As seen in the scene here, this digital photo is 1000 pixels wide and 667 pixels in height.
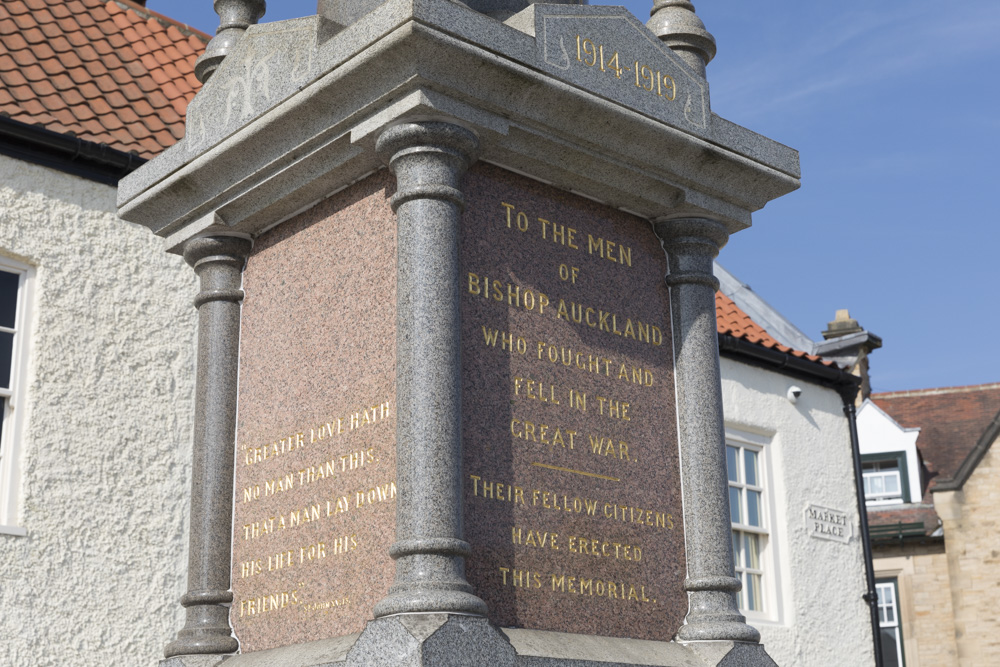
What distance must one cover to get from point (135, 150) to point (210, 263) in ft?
15.0

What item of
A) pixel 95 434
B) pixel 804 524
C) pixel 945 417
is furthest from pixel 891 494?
pixel 95 434

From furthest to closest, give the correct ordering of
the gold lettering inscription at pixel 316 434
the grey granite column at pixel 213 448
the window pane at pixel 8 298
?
1. the window pane at pixel 8 298
2. the grey granite column at pixel 213 448
3. the gold lettering inscription at pixel 316 434

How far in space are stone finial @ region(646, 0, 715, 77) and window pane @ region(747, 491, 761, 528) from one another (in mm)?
8796

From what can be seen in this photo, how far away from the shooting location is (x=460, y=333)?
4703 millimetres

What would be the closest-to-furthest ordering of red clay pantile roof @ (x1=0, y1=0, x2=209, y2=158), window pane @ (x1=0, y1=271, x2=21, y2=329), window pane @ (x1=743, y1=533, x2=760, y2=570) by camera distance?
window pane @ (x1=0, y1=271, x2=21, y2=329) < red clay pantile roof @ (x1=0, y1=0, x2=209, y2=158) < window pane @ (x1=743, y1=533, x2=760, y2=570)

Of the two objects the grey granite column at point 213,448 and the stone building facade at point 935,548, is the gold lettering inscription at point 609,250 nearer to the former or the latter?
the grey granite column at point 213,448

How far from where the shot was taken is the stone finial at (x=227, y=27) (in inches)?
239

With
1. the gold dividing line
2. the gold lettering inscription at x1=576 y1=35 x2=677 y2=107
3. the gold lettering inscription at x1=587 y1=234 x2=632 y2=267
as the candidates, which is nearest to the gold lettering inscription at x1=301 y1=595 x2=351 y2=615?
the gold dividing line

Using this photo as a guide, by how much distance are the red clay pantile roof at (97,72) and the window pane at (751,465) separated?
277 inches

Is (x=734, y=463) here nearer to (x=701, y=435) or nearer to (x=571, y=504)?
(x=701, y=435)

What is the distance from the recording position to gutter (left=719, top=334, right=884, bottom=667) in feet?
45.6

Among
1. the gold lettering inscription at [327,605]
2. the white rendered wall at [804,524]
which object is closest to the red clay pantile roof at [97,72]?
the gold lettering inscription at [327,605]

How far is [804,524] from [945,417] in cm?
1240

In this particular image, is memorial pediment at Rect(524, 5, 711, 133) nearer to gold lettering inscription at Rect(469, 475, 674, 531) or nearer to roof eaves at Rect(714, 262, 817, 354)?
gold lettering inscription at Rect(469, 475, 674, 531)
